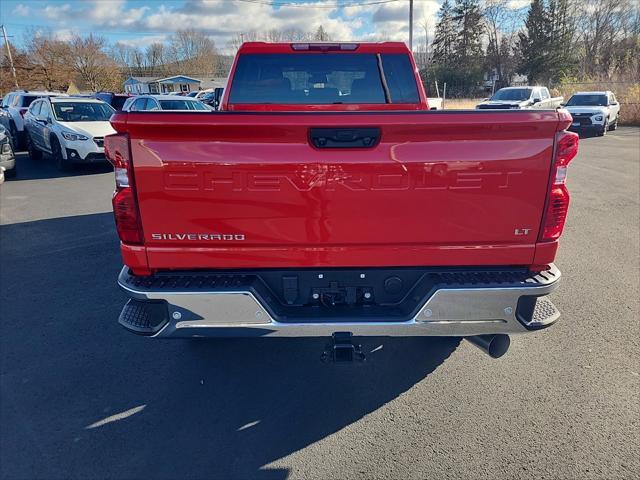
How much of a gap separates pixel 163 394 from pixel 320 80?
3.07 m

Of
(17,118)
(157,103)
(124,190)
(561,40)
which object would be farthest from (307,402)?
(561,40)

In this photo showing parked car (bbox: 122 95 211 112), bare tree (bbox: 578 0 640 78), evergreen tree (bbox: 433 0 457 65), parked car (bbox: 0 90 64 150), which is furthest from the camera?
evergreen tree (bbox: 433 0 457 65)

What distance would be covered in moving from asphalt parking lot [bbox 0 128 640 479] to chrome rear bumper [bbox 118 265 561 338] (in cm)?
74

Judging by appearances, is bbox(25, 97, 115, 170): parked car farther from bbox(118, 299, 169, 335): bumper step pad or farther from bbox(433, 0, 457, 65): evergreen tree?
bbox(433, 0, 457, 65): evergreen tree

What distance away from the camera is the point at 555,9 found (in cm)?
4853

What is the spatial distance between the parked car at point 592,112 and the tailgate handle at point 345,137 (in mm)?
20249

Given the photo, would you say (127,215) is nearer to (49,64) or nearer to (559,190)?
(559,190)

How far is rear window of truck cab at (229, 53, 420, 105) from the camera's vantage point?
4.01 m

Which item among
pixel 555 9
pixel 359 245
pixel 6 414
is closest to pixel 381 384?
pixel 359 245

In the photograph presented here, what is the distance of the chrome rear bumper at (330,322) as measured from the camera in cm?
233

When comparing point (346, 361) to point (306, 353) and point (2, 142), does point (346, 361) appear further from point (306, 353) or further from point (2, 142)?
point (2, 142)

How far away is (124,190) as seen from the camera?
228 centimetres

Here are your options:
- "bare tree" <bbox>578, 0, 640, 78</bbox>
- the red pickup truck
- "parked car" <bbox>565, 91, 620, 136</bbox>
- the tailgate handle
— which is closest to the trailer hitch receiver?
the red pickup truck

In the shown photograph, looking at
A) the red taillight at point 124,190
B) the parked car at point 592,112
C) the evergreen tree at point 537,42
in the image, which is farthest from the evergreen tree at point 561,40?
the red taillight at point 124,190
